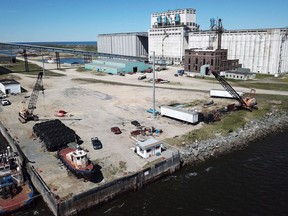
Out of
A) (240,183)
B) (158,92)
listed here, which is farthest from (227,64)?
(240,183)

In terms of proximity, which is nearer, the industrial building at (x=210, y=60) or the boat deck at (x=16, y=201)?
the boat deck at (x=16, y=201)

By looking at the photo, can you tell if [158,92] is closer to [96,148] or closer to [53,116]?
[53,116]

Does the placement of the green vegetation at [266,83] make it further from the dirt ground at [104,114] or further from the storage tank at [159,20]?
the storage tank at [159,20]

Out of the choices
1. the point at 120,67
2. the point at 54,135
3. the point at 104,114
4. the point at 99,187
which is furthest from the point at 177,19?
the point at 99,187

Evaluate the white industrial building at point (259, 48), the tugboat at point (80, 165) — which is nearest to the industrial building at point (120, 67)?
the white industrial building at point (259, 48)

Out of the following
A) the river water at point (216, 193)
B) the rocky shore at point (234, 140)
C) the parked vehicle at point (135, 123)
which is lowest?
the river water at point (216, 193)

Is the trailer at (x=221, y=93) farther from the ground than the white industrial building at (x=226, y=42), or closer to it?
closer to it

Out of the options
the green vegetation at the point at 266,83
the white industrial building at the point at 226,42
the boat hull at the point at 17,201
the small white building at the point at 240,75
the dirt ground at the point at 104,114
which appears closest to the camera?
the boat hull at the point at 17,201
